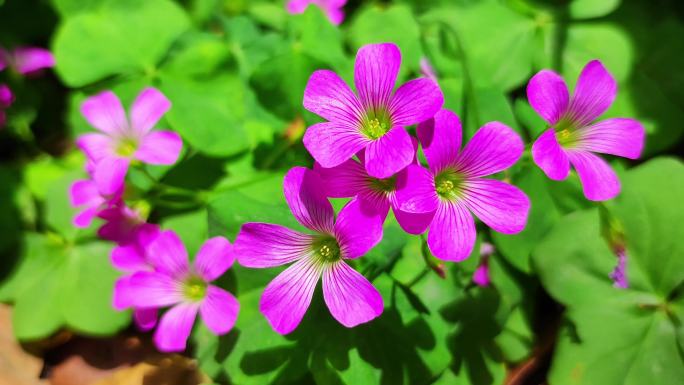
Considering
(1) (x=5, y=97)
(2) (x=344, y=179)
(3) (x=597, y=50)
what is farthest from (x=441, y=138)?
(1) (x=5, y=97)

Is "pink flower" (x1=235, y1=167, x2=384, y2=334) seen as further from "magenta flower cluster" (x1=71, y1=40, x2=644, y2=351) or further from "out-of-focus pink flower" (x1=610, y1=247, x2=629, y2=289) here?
"out-of-focus pink flower" (x1=610, y1=247, x2=629, y2=289)

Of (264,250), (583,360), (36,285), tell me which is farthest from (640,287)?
(36,285)

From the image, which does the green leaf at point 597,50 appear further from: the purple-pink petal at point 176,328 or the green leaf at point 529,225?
the purple-pink petal at point 176,328

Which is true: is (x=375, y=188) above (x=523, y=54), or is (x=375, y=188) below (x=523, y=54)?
above

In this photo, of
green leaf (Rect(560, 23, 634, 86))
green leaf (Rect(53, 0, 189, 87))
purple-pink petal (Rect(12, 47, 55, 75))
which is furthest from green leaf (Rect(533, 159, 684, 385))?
purple-pink petal (Rect(12, 47, 55, 75))

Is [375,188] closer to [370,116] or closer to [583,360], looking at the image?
[370,116]
